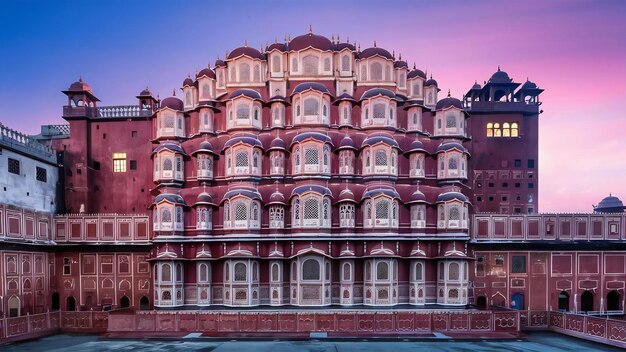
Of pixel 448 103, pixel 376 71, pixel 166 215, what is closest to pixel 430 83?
pixel 448 103

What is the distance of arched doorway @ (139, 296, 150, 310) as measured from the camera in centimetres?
3498

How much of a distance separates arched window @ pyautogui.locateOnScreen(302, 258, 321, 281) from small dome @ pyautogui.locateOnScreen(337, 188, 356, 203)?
4.91 meters

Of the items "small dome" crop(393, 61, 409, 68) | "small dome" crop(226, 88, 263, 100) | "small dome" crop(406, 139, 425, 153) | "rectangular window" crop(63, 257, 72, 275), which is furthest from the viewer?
"small dome" crop(393, 61, 409, 68)

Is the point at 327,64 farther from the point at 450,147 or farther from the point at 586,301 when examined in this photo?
the point at 586,301

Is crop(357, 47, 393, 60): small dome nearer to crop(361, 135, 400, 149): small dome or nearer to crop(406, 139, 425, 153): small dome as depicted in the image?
crop(361, 135, 400, 149): small dome

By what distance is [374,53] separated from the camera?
35406 millimetres

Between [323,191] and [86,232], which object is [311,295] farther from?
[86,232]

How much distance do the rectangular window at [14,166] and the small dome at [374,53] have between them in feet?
92.3


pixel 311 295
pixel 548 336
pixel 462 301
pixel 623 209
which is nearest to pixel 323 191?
pixel 311 295

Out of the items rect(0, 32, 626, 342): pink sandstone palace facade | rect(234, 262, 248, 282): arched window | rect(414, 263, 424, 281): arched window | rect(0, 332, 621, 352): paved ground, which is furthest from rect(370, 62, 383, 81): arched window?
rect(0, 332, 621, 352): paved ground

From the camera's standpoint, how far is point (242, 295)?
30.5 meters

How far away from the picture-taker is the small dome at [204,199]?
3176 cm

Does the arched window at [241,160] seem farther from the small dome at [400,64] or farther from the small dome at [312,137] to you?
the small dome at [400,64]

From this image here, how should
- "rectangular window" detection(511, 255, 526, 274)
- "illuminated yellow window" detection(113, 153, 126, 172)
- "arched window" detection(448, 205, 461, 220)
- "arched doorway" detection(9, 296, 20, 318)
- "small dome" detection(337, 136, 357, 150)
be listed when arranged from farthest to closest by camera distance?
"illuminated yellow window" detection(113, 153, 126, 172) → "rectangular window" detection(511, 255, 526, 274) → "small dome" detection(337, 136, 357, 150) → "arched window" detection(448, 205, 461, 220) → "arched doorway" detection(9, 296, 20, 318)
